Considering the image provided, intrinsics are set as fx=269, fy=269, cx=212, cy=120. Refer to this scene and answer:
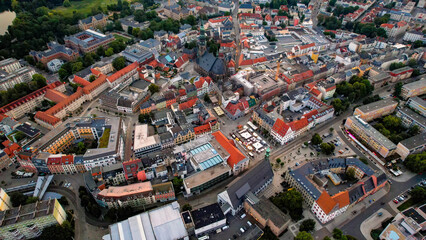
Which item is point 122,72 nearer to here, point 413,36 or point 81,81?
point 81,81

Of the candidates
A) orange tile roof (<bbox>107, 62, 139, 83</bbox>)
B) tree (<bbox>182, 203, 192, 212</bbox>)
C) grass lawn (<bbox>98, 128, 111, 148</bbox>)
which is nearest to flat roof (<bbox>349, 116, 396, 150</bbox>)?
tree (<bbox>182, 203, 192, 212</bbox>)

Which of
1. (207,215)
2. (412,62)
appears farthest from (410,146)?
(207,215)

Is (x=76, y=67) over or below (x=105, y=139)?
over

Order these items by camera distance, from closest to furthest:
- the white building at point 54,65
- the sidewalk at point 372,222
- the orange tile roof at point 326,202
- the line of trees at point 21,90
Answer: the orange tile roof at point 326,202, the sidewalk at point 372,222, the line of trees at point 21,90, the white building at point 54,65

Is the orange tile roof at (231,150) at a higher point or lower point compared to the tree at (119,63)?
lower

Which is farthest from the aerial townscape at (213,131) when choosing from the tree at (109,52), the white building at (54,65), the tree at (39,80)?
the tree at (39,80)

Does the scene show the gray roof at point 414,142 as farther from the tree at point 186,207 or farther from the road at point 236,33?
the road at point 236,33
